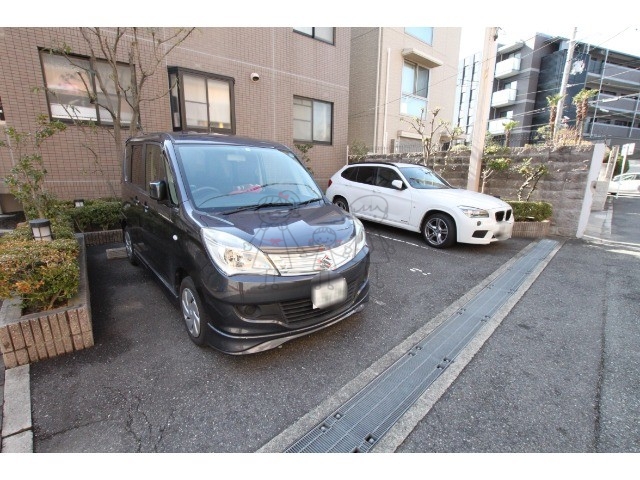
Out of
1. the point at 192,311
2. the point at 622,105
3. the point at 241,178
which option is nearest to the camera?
the point at 192,311

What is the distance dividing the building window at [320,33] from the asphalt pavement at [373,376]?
9416 millimetres

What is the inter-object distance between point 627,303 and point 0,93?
34.5ft

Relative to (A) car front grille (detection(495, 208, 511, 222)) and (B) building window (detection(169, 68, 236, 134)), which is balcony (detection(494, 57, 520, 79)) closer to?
(B) building window (detection(169, 68, 236, 134))

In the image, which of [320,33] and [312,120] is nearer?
[320,33]

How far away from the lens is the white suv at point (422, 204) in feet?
16.8

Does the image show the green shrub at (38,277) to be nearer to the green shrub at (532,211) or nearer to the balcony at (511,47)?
the green shrub at (532,211)

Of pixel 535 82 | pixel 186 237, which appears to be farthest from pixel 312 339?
pixel 535 82

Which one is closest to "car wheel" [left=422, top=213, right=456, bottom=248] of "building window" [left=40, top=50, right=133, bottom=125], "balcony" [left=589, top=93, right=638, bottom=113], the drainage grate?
the drainage grate

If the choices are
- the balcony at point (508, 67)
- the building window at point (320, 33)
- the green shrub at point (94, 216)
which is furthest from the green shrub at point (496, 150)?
the balcony at point (508, 67)

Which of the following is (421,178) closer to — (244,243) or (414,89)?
(244,243)

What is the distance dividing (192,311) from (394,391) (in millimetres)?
1729

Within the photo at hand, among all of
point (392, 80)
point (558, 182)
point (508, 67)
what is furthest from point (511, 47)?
point (558, 182)

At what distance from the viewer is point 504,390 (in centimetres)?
218

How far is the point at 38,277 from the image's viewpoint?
2416mm
